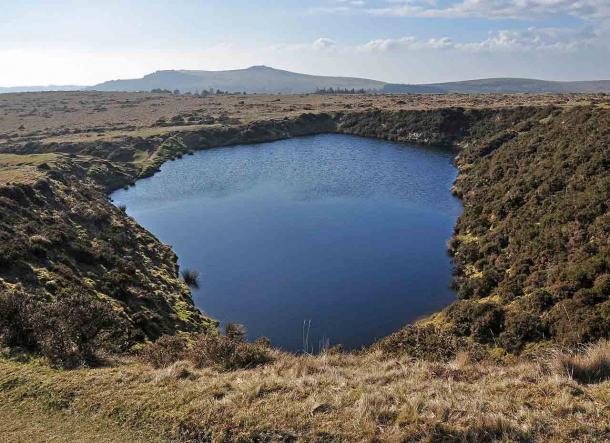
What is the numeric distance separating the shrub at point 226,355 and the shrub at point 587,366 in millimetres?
10124

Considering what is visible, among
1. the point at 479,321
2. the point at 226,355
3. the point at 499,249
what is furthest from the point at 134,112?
the point at 226,355

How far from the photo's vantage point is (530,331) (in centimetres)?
2636

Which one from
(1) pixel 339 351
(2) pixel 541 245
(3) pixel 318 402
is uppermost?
(3) pixel 318 402

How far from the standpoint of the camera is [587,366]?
1438 cm

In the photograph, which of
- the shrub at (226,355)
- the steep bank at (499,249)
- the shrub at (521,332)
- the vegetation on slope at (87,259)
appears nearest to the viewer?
the shrub at (226,355)

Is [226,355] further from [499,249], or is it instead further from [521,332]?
[499,249]

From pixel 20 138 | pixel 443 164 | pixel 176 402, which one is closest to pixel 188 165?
pixel 20 138

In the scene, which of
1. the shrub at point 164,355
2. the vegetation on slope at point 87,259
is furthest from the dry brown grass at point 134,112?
the shrub at point 164,355

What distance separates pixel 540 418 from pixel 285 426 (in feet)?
21.0

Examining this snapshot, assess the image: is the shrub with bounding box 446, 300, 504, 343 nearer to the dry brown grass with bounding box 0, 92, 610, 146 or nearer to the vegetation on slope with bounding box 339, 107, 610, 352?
the vegetation on slope with bounding box 339, 107, 610, 352

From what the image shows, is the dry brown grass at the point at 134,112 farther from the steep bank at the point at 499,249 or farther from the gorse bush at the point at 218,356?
the gorse bush at the point at 218,356

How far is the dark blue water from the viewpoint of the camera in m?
37.4

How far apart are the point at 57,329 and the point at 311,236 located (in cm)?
3764

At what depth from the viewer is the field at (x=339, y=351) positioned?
12.5m
